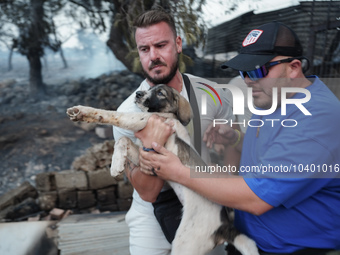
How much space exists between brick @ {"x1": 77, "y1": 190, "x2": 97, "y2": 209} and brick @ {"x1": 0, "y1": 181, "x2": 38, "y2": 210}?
794 mm

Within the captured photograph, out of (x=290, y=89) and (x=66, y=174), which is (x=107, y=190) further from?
(x=290, y=89)

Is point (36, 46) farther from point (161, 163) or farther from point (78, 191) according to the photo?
point (161, 163)

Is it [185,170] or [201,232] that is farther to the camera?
[201,232]

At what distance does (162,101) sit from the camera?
211 centimetres

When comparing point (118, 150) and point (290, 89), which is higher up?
point (290, 89)

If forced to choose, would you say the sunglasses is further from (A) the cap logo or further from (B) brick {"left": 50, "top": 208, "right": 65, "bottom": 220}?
(B) brick {"left": 50, "top": 208, "right": 65, "bottom": 220}

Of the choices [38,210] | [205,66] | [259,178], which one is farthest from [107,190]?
[259,178]

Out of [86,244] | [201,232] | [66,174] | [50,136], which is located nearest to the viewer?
[201,232]

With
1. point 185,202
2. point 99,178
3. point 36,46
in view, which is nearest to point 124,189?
point 99,178

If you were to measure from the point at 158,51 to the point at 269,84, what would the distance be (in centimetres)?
98

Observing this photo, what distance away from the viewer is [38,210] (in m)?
4.83

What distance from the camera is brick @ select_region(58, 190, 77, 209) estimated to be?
4.84 metres

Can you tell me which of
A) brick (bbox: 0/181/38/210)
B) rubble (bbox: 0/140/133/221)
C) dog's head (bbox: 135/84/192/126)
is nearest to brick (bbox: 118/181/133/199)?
rubble (bbox: 0/140/133/221)

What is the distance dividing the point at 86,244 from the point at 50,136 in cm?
324
